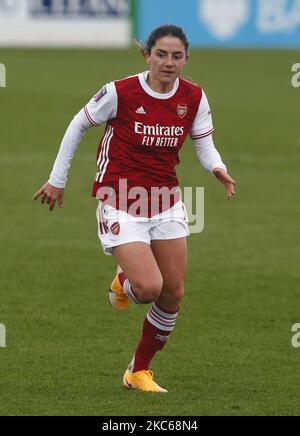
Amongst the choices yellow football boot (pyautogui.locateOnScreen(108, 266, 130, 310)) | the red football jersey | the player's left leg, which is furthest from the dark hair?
yellow football boot (pyautogui.locateOnScreen(108, 266, 130, 310))

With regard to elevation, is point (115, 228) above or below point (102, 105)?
below

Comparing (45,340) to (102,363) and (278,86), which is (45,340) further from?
(278,86)

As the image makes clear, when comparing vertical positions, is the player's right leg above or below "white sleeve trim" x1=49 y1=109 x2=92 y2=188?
below

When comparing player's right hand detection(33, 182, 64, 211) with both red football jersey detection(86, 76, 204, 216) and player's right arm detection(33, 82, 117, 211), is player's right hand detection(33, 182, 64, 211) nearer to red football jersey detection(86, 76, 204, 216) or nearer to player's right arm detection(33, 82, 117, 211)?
player's right arm detection(33, 82, 117, 211)

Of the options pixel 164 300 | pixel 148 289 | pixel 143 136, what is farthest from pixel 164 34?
pixel 164 300

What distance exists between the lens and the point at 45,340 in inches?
366

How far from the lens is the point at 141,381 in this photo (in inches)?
312

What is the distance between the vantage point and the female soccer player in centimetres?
780

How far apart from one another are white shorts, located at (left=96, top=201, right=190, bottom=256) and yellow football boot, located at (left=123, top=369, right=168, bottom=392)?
0.79 meters

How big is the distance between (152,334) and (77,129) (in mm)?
1390

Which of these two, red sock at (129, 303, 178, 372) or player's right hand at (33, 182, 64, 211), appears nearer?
player's right hand at (33, 182, 64, 211)

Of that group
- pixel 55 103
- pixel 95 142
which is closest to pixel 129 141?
pixel 95 142

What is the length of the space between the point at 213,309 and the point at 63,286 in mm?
1543

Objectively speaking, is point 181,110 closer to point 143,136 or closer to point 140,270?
point 143,136
